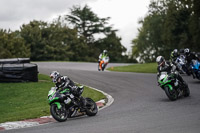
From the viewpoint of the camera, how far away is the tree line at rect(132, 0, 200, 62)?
4759 centimetres

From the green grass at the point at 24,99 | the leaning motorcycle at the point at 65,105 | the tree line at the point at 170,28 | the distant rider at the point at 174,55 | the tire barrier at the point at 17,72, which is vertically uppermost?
the tree line at the point at 170,28

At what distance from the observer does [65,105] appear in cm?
1101

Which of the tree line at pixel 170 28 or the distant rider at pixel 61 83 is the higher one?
the tree line at pixel 170 28

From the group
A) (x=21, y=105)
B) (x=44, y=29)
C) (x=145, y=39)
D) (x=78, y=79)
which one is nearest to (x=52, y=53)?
(x=44, y=29)

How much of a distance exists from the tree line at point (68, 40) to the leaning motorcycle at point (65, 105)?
48.3 metres

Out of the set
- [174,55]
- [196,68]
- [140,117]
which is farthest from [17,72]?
[140,117]

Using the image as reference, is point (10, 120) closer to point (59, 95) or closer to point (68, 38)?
point (59, 95)

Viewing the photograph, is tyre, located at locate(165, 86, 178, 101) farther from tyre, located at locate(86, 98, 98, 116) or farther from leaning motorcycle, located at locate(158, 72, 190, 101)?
tyre, located at locate(86, 98, 98, 116)

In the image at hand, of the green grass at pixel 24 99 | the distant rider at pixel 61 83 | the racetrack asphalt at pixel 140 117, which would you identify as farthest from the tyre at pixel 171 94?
the distant rider at pixel 61 83

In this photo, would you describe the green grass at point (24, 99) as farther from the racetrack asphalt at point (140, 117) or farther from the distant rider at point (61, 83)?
the racetrack asphalt at point (140, 117)

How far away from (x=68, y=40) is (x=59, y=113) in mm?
65807

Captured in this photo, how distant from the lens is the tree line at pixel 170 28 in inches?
1874

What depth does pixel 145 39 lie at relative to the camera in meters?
76.2

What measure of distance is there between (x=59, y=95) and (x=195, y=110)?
4.00 m
